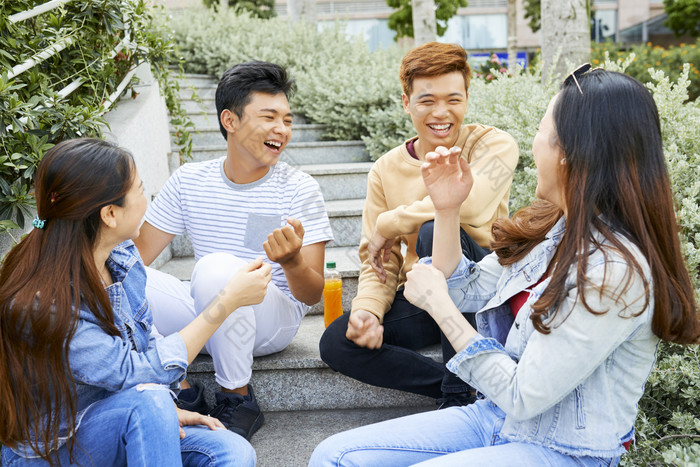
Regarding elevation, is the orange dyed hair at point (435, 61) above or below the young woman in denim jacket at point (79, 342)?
above

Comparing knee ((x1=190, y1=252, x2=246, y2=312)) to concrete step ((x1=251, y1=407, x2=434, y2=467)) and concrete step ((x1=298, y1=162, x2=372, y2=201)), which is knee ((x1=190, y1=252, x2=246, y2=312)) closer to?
concrete step ((x1=251, y1=407, x2=434, y2=467))

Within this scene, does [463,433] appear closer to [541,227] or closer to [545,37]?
[541,227]

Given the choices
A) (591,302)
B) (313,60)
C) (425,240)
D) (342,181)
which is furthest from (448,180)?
(313,60)

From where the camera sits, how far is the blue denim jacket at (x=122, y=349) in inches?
60.1

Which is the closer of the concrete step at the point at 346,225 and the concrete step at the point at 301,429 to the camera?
the concrete step at the point at 301,429

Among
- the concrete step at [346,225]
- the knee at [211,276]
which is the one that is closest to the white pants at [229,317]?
the knee at [211,276]

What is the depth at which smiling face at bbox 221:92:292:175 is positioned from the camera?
8.28ft

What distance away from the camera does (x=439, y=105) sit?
238cm

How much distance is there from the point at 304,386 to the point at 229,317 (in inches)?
21.3

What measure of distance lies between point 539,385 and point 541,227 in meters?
0.51

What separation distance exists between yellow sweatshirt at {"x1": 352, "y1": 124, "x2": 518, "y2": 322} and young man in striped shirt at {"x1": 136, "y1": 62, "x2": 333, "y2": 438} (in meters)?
0.22

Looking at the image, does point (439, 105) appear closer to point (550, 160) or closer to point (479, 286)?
point (479, 286)

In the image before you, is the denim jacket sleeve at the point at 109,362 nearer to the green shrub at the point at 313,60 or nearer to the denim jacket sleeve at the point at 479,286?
the denim jacket sleeve at the point at 479,286

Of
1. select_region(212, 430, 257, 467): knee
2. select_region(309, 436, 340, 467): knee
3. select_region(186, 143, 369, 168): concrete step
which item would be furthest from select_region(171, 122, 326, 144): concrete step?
select_region(309, 436, 340, 467): knee
